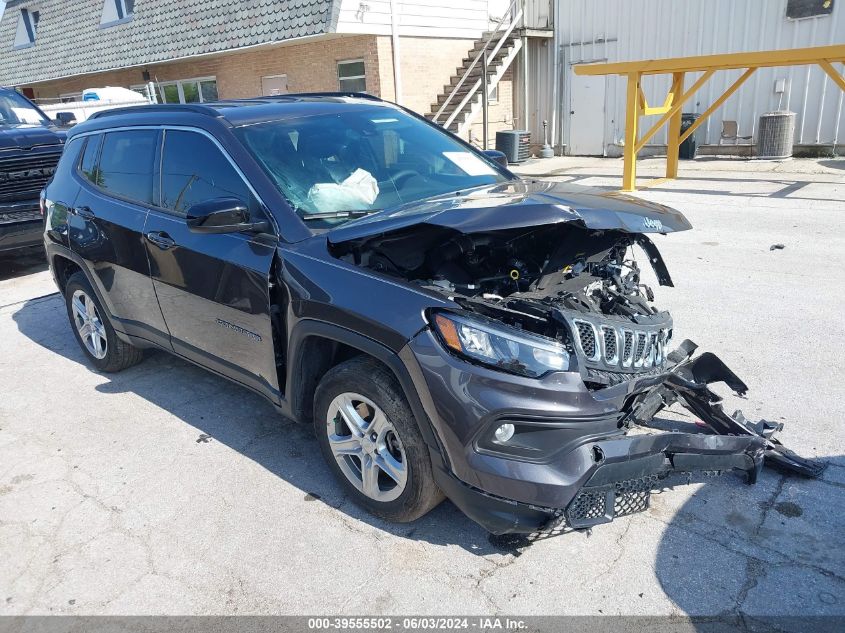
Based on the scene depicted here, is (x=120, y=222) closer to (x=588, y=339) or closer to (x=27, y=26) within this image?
(x=588, y=339)

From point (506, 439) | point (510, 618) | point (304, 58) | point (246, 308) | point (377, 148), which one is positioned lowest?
point (510, 618)

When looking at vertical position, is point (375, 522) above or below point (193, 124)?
below

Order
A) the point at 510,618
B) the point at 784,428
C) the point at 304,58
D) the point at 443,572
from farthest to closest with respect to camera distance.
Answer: the point at 304,58 < the point at 784,428 < the point at 443,572 < the point at 510,618

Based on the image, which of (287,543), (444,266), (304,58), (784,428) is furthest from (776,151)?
(287,543)

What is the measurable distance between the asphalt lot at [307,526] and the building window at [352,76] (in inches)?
442

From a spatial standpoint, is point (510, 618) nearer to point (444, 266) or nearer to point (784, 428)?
point (444, 266)

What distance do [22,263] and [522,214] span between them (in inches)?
345

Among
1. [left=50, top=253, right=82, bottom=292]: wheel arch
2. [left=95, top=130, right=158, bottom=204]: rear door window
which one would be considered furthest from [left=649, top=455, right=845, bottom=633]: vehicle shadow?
[left=50, top=253, right=82, bottom=292]: wheel arch

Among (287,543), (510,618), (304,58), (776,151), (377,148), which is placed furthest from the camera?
(304,58)

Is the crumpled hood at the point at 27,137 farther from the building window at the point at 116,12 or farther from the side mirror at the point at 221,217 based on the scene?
the building window at the point at 116,12

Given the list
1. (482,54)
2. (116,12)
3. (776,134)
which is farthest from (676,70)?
(116,12)

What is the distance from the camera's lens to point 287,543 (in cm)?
309

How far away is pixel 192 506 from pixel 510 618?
1746 millimetres

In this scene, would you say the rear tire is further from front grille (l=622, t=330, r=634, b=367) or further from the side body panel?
front grille (l=622, t=330, r=634, b=367)
